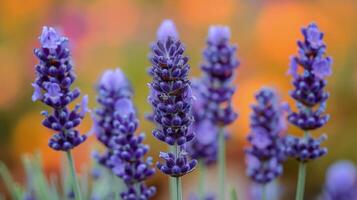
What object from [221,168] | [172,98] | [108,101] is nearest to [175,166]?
[172,98]

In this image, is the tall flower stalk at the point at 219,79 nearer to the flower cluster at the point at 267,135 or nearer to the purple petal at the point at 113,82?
the flower cluster at the point at 267,135

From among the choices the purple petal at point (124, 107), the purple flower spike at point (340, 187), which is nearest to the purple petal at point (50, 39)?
the purple petal at point (124, 107)

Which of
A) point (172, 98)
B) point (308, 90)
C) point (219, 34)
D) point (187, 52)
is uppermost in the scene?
point (187, 52)

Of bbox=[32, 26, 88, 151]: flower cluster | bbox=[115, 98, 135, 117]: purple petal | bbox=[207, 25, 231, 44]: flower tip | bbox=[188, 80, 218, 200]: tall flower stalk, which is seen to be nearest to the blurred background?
bbox=[188, 80, 218, 200]: tall flower stalk

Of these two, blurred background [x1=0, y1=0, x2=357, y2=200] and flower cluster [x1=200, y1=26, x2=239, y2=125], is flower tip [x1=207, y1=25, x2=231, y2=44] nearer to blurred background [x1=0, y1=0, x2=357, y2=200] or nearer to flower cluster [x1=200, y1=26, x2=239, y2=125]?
flower cluster [x1=200, y1=26, x2=239, y2=125]

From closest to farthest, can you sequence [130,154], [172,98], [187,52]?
1. [172,98]
2. [130,154]
3. [187,52]

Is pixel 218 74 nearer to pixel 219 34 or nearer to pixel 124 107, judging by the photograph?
pixel 219 34

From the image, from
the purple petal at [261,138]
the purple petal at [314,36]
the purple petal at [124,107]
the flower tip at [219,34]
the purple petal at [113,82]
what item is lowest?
the purple petal at [261,138]

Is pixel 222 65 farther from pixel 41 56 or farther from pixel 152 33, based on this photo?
pixel 152 33
